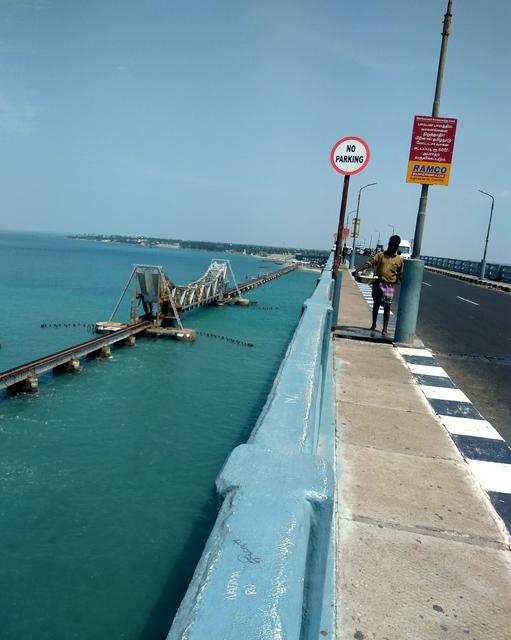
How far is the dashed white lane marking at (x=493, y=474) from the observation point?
388 centimetres

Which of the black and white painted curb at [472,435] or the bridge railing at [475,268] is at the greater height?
the bridge railing at [475,268]

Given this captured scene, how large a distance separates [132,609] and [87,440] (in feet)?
16.7

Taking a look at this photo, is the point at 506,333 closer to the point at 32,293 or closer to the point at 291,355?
the point at 291,355

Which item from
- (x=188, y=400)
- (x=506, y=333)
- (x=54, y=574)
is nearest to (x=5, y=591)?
(x=54, y=574)

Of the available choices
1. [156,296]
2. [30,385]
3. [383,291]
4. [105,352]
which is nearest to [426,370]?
[383,291]

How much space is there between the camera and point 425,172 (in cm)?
831

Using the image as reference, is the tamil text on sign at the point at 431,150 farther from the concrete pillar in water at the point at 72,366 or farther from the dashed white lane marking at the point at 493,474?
the concrete pillar in water at the point at 72,366

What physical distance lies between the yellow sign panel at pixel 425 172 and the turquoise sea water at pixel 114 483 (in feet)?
21.3

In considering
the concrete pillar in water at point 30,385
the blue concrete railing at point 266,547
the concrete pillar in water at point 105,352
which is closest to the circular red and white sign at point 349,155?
the blue concrete railing at point 266,547

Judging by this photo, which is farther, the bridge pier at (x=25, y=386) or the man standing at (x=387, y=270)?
the bridge pier at (x=25, y=386)

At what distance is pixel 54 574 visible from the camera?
6047 mm

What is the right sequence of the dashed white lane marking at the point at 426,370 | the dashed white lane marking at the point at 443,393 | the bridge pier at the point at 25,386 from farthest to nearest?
the bridge pier at the point at 25,386 → the dashed white lane marking at the point at 426,370 → the dashed white lane marking at the point at 443,393

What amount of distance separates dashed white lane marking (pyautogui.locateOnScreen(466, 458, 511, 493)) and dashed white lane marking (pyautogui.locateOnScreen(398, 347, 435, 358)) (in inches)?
158

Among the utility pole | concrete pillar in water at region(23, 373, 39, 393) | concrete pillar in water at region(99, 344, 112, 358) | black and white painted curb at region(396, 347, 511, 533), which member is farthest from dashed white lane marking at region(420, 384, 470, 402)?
concrete pillar in water at region(99, 344, 112, 358)
